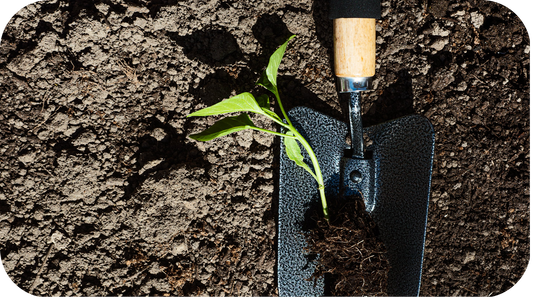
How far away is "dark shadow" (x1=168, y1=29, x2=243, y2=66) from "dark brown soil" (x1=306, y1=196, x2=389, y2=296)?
2.29ft

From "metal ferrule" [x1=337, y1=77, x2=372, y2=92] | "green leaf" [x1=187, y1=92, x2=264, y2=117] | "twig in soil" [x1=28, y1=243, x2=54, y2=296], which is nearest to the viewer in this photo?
"green leaf" [x1=187, y1=92, x2=264, y2=117]

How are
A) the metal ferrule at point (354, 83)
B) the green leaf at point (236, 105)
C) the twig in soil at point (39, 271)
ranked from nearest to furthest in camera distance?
the green leaf at point (236, 105) < the metal ferrule at point (354, 83) < the twig in soil at point (39, 271)

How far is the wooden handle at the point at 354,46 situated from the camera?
3.44 ft

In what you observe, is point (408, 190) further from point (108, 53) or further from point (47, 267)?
point (47, 267)

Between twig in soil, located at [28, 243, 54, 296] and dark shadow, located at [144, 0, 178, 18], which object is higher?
dark shadow, located at [144, 0, 178, 18]

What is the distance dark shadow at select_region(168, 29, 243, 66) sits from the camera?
124 cm

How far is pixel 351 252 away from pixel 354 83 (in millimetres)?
568

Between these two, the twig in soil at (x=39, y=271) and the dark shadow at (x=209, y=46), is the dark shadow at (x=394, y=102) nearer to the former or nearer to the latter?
the dark shadow at (x=209, y=46)

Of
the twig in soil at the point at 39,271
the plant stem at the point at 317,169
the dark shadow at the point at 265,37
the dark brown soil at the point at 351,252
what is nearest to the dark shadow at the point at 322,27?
the dark shadow at the point at 265,37

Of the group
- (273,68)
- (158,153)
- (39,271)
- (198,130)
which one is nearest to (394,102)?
(273,68)

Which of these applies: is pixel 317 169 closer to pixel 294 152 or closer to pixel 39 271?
pixel 294 152

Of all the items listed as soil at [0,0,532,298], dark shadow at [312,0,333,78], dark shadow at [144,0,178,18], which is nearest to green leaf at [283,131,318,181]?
soil at [0,0,532,298]

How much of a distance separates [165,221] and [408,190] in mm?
868

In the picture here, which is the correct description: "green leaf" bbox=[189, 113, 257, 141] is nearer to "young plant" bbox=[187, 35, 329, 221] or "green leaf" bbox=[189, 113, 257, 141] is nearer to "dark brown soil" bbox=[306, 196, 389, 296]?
"young plant" bbox=[187, 35, 329, 221]
